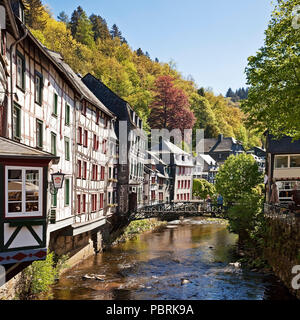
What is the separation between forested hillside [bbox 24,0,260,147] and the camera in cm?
7031

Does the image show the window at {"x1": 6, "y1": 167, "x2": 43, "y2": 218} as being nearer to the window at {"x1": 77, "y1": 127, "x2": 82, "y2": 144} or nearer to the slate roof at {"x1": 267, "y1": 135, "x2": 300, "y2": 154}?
the window at {"x1": 77, "y1": 127, "x2": 82, "y2": 144}

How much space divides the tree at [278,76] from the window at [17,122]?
39.5 feet

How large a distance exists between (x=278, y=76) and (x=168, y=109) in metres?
55.0

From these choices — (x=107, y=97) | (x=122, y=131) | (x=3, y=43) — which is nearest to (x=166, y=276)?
(x=122, y=131)

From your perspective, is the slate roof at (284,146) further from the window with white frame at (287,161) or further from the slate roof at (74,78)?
the slate roof at (74,78)

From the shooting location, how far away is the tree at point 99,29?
94.9m

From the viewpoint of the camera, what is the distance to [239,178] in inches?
1554

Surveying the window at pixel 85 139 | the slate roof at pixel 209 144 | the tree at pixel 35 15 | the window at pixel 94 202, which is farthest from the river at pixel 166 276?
the slate roof at pixel 209 144

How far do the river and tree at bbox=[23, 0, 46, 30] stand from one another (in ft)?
166

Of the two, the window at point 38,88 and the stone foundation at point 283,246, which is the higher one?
the window at point 38,88

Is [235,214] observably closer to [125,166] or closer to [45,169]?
[125,166]

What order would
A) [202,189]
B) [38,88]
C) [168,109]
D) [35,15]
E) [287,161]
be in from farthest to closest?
[168,109] < [35,15] < [202,189] < [287,161] < [38,88]

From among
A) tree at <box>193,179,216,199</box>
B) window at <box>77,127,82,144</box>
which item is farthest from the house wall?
tree at <box>193,179,216,199</box>

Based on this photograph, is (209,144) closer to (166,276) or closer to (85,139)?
(85,139)
